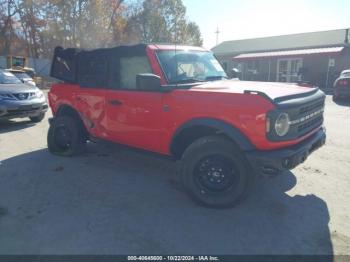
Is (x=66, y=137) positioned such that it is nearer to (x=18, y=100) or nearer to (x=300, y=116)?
(x=18, y=100)

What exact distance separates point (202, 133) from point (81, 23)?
35.9 metres

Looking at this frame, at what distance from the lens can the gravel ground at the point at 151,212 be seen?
9.86 feet

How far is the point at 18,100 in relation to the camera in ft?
27.8

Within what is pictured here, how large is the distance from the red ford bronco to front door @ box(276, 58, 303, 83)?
77.0 feet

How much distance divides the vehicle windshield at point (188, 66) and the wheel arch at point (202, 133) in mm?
710

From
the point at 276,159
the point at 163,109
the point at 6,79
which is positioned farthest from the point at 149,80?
the point at 6,79

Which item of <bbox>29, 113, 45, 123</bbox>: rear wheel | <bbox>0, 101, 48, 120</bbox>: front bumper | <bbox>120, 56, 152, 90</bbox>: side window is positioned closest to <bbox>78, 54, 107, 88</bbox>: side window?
<bbox>120, 56, 152, 90</bbox>: side window

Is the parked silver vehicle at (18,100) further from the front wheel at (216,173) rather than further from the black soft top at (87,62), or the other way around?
the front wheel at (216,173)

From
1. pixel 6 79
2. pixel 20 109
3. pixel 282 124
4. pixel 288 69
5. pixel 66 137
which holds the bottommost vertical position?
pixel 66 137

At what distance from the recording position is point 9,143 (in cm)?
686

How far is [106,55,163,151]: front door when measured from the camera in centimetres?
425

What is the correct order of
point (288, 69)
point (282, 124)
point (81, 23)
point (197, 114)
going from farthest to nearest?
point (81, 23)
point (288, 69)
point (197, 114)
point (282, 124)

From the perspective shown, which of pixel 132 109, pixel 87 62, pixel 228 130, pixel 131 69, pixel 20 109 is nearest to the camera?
pixel 228 130

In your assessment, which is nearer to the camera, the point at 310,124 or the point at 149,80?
the point at 149,80
